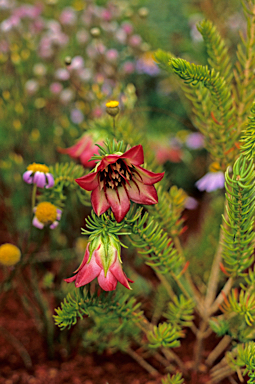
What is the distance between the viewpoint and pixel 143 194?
1.60 feet

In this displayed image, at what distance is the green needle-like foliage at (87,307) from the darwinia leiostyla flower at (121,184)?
15cm

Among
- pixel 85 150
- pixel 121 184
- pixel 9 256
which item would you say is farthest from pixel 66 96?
pixel 121 184

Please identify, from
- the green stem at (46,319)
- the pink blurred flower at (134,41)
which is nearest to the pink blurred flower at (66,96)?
the pink blurred flower at (134,41)

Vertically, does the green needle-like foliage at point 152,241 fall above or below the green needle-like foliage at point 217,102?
below

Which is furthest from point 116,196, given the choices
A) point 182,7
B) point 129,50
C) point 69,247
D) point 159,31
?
point 182,7

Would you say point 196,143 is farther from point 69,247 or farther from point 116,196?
point 116,196

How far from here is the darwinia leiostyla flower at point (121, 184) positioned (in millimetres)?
444

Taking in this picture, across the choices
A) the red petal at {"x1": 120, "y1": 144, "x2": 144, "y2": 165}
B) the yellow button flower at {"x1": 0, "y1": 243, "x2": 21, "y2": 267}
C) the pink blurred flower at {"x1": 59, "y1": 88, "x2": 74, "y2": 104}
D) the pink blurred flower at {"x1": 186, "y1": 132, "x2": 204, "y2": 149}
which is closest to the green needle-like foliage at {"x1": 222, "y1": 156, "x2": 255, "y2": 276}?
the red petal at {"x1": 120, "y1": 144, "x2": 144, "y2": 165}

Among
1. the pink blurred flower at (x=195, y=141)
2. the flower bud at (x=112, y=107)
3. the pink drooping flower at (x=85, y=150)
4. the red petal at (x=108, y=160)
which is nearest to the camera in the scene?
the red petal at (x=108, y=160)

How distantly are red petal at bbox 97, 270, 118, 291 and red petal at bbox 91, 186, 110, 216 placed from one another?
78 mm

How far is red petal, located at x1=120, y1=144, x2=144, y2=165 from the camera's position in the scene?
43 cm

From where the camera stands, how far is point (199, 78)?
482 mm

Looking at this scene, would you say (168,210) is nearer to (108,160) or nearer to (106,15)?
(108,160)

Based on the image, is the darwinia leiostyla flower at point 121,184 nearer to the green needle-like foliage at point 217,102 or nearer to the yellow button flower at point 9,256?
the green needle-like foliage at point 217,102
